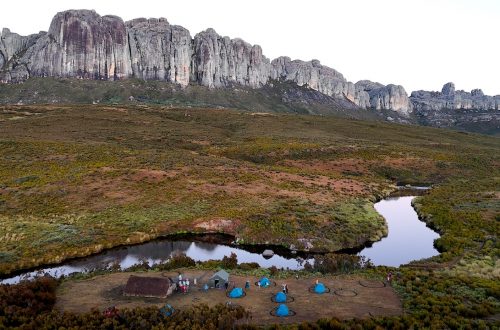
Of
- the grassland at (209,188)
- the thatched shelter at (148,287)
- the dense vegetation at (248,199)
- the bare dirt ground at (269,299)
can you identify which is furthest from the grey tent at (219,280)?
the grassland at (209,188)

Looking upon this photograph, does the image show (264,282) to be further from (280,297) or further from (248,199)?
(248,199)

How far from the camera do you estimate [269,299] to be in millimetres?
29062

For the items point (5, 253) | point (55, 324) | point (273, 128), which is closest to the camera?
point (55, 324)

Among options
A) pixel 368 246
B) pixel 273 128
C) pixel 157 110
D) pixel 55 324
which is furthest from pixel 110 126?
pixel 55 324

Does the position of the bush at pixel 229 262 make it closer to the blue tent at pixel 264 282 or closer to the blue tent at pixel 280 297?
the blue tent at pixel 264 282

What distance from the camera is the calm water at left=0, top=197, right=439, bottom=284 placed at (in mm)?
38312

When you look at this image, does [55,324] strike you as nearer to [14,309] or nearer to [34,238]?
[14,309]

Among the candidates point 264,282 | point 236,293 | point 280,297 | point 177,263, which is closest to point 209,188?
point 177,263

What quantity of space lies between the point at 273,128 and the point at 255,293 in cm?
12132

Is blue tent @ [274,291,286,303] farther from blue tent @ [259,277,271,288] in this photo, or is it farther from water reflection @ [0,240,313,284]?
water reflection @ [0,240,313,284]

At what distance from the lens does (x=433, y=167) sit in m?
97.9

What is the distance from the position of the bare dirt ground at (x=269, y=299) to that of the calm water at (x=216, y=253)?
5345mm

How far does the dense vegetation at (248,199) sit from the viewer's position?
33.3 m

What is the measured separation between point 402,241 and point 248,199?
75.2 ft
